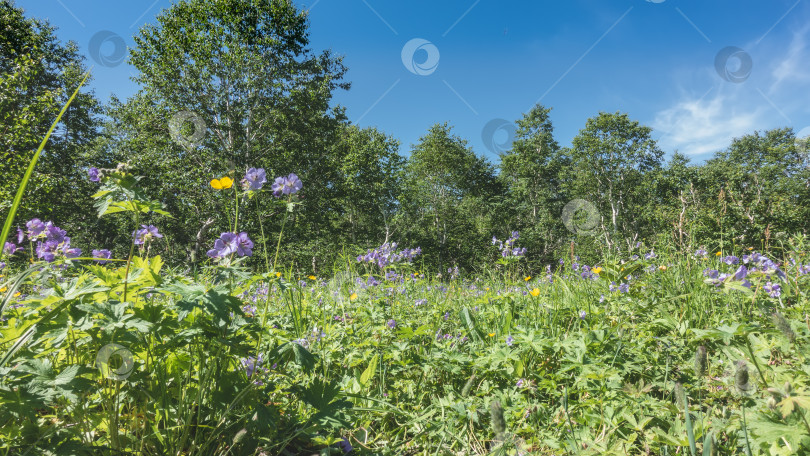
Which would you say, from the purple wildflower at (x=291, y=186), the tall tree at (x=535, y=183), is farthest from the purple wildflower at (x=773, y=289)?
the tall tree at (x=535, y=183)

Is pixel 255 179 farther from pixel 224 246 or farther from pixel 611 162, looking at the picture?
pixel 611 162

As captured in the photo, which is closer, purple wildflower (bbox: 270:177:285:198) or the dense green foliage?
the dense green foliage

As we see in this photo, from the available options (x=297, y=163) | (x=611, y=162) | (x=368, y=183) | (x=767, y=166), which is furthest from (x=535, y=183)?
(x=767, y=166)

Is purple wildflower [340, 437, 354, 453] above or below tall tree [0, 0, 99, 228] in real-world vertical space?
below

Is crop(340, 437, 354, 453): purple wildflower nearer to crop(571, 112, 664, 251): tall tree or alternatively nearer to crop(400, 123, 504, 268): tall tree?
crop(400, 123, 504, 268): tall tree

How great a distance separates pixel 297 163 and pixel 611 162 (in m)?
20.8

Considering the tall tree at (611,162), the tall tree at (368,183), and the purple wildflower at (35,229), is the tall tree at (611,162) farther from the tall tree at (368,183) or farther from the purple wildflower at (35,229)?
the purple wildflower at (35,229)

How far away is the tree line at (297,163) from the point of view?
12398 millimetres

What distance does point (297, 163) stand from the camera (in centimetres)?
1535

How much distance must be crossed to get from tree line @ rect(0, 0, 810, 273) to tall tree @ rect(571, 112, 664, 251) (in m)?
0.10

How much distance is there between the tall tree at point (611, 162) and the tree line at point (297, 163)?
96 mm

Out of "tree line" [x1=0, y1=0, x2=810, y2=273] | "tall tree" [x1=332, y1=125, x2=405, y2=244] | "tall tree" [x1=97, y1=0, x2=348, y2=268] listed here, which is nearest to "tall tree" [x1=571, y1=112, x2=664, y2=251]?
"tree line" [x1=0, y1=0, x2=810, y2=273]

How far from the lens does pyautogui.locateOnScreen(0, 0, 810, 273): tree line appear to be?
12398 mm

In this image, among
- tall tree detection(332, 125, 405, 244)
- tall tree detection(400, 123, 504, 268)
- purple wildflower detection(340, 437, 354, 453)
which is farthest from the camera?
tall tree detection(400, 123, 504, 268)
